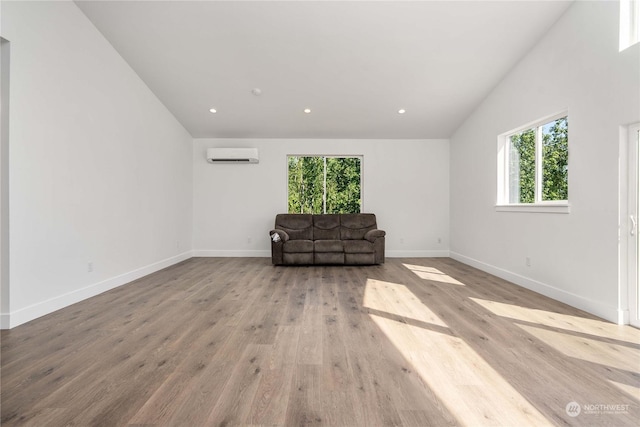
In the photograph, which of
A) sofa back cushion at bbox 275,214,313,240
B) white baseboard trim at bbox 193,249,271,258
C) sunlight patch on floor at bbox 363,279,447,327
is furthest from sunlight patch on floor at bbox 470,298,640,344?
white baseboard trim at bbox 193,249,271,258

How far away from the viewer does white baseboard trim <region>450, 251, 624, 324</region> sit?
264 cm

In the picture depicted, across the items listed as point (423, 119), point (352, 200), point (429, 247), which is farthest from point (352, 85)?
point (429, 247)

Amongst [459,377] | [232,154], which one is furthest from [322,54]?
[459,377]

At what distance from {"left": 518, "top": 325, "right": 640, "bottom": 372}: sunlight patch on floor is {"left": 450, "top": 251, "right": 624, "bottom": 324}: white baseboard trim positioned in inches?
25.5

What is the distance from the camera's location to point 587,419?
1360 millimetres

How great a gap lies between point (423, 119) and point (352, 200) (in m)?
2.11

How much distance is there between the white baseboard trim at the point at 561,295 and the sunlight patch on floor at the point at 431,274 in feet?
2.39

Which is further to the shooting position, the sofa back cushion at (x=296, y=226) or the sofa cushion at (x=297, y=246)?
the sofa back cushion at (x=296, y=226)

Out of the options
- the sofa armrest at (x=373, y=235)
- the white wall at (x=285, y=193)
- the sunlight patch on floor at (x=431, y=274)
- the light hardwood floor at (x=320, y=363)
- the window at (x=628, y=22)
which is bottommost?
the light hardwood floor at (x=320, y=363)

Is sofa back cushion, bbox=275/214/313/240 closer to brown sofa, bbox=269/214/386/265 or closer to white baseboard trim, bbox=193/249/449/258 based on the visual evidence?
brown sofa, bbox=269/214/386/265

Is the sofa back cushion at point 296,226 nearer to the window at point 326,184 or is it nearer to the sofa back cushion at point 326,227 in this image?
the sofa back cushion at point 326,227

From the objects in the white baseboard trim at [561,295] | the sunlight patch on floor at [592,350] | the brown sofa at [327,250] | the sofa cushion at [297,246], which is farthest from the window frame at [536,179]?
the sofa cushion at [297,246]

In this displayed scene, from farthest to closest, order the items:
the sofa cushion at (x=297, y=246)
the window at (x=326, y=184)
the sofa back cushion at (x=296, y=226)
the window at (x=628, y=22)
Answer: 1. the window at (x=326, y=184)
2. the sofa back cushion at (x=296, y=226)
3. the sofa cushion at (x=297, y=246)
4. the window at (x=628, y=22)

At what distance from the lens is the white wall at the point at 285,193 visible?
6.29 meters
